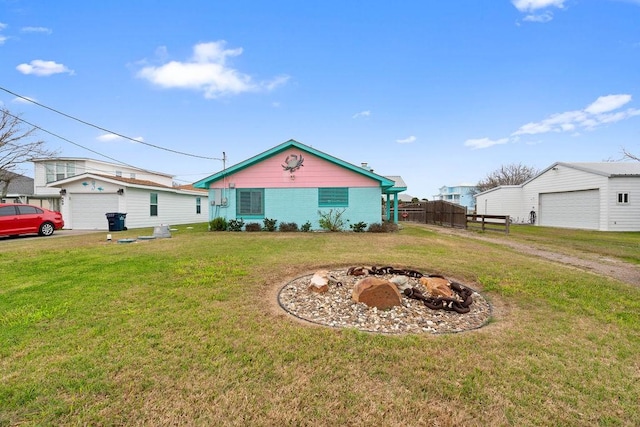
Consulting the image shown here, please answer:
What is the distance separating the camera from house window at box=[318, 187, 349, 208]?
14039 millimetres

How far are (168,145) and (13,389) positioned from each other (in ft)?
77.7

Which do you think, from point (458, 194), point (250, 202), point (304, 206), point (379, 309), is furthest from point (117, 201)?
point (458, 194)

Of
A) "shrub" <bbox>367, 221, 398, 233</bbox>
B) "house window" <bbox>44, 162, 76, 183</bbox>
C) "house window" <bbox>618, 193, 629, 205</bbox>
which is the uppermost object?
"house window" <bbox>44, 162, 76, 183</bbox>

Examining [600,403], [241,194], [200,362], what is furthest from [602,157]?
[200,362]

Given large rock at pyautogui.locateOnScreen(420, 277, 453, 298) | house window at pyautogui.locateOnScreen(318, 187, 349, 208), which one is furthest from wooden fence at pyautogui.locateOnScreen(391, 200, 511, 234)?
large rock at pyautogui.locateOnScreen(420, 277, 453, 298)

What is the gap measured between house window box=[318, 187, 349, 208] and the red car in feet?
40.9

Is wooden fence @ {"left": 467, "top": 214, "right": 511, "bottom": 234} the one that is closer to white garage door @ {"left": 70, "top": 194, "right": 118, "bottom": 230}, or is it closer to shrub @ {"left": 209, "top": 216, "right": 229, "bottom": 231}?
shrub @ {"left": 209, "top": 216, "right": 229, "bottom": 231}

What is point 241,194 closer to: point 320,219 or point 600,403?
point 320,219

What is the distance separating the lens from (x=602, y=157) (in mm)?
31094

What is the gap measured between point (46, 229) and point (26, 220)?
0.81 metres

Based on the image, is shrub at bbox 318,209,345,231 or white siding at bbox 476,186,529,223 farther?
white siding at bbox 476,186,529,223

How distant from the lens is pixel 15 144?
2170cm

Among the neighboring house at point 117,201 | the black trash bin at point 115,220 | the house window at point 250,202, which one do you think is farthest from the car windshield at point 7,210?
the house window at point 250,202

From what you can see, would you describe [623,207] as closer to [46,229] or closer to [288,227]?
[288,227]
